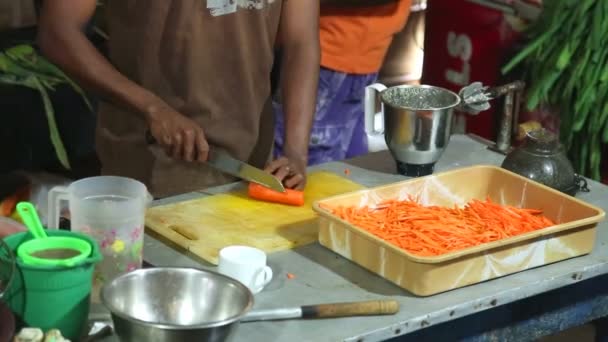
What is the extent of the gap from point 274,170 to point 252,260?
656mm

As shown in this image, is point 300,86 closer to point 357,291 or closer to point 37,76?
point 357,291

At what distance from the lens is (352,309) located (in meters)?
2.20

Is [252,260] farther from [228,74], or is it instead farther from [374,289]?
[228,74]

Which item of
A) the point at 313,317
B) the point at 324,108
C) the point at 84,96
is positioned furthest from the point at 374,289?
the point at 84,96

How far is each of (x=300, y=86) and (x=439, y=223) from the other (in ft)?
2.92

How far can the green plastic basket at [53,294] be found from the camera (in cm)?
197

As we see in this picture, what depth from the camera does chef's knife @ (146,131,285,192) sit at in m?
2.71

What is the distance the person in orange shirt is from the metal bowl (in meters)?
1.88

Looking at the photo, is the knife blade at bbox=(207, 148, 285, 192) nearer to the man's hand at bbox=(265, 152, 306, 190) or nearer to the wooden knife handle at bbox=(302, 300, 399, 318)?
the man's hand at bbox=(265, 152, 306, 190)

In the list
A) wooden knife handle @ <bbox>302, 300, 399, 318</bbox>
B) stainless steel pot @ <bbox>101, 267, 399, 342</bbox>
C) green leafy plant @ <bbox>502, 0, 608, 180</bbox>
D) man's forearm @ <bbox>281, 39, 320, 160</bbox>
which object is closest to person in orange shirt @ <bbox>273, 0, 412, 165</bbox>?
green leafy plant @ <bbox>502, 0, 608, 180</bbox>

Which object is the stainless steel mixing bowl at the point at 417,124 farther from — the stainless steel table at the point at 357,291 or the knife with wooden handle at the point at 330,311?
the knife with wooden handle at the point at 330,311

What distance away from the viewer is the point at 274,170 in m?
2.90

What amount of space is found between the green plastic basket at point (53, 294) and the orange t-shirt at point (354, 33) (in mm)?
2121

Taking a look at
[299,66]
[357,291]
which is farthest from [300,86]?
[357,291]
